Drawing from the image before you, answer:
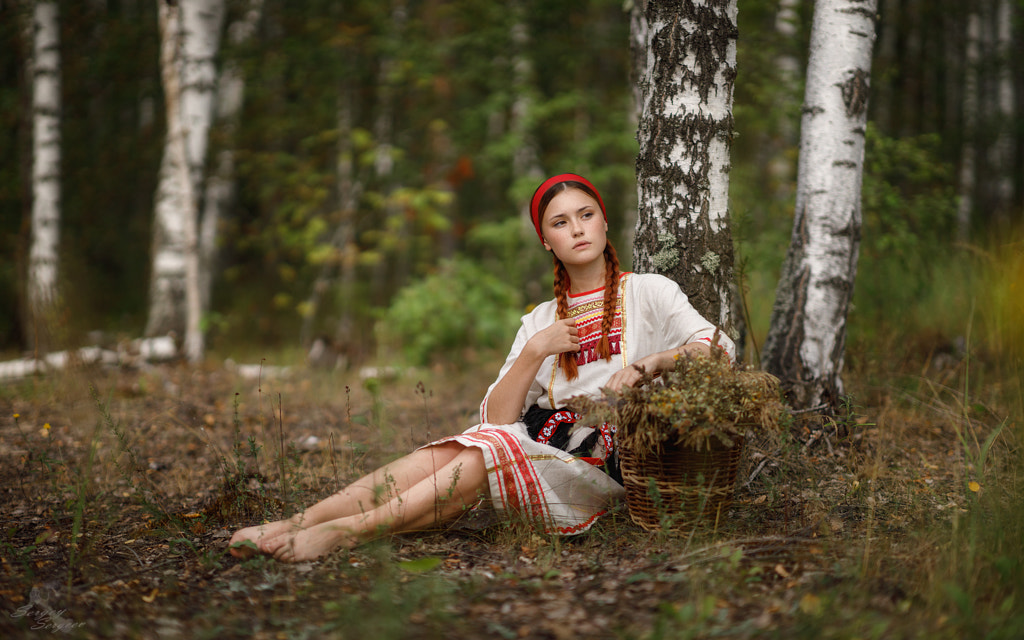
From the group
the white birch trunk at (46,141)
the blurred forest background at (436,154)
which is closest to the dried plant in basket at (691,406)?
the blurred forest background at (436,154)

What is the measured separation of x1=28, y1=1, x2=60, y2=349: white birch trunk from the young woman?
7.30 meters

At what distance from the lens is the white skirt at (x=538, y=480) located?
8.77ft

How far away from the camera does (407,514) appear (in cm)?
261

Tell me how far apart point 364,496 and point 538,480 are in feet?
2.26

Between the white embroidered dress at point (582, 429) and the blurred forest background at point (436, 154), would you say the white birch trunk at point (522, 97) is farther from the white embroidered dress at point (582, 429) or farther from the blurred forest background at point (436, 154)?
the white embroidered dress at point (582, 429)

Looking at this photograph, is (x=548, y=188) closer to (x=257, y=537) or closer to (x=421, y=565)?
(x=421, y=565)

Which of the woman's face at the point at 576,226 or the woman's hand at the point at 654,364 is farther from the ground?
the woman's face at the point at 576,226

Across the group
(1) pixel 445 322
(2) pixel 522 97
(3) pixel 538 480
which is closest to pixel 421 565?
(3) pixel 538 480

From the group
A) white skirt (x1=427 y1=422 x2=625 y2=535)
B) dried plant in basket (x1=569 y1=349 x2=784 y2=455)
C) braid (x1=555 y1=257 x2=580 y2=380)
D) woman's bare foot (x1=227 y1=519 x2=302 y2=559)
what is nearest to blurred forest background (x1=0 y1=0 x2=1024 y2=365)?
braid (x1=555 y1=257 x2=580 y2=380)

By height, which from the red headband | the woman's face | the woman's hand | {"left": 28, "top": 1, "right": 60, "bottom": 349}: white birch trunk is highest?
{"left": 28, "top": 1, "right": 60, "bottom": 349}: white birch trunk

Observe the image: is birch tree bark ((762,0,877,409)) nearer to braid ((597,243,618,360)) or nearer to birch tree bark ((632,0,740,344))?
birch tree bark ((632,0,740,344))

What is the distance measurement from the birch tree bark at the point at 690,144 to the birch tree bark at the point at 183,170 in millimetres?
5514

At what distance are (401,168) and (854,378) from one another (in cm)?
798

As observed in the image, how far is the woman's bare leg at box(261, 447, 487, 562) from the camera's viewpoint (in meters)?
2.50
